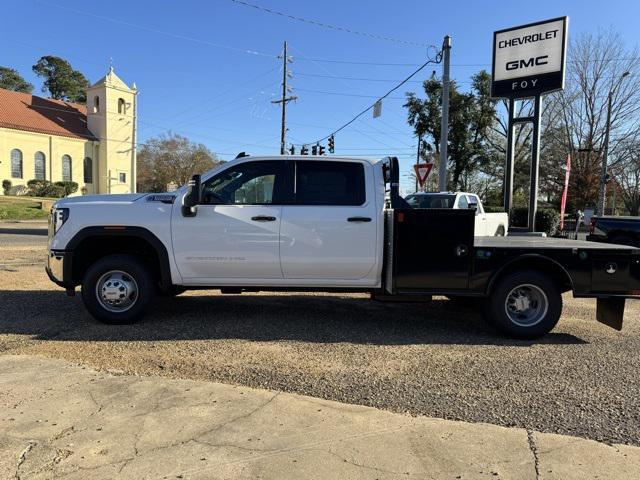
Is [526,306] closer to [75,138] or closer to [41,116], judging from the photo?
[75,138]

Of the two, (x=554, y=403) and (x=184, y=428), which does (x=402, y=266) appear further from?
(x=184, y=428)

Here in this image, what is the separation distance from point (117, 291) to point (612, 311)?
19.4ft

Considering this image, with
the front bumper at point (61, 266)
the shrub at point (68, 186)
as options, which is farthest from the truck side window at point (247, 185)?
the shrub at point (68, 186)

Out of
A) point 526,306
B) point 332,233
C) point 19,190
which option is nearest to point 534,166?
point 526,306

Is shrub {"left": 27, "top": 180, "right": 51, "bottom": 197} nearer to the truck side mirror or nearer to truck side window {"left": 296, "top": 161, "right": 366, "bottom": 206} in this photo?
the truck side mirror

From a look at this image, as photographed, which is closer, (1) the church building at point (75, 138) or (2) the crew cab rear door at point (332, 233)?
(2) the crew cab rear door at point (332, 233)

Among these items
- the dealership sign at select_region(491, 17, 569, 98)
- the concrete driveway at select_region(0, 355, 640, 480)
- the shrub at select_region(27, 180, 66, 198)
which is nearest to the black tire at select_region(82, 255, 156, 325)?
the concrete driveway at select_region(0, 355, 640, 480)

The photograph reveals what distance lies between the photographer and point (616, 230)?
16.5 metres

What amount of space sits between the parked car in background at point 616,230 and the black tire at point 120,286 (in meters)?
14.6

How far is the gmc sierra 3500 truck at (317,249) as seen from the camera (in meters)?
6.09

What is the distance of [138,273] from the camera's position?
6.28m

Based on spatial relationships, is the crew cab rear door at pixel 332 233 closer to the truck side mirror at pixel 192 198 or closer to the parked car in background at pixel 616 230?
the truck side mirror at pixel 192 198

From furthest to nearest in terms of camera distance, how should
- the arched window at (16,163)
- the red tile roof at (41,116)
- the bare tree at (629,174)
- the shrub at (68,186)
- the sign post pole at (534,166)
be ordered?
the shrub at (68,186)
the red tile roof at (41,116)
the arched window at (16,163)
the bare tree at (629,174)
the sign post pole at (534,166)

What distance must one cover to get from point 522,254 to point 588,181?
4415cm
